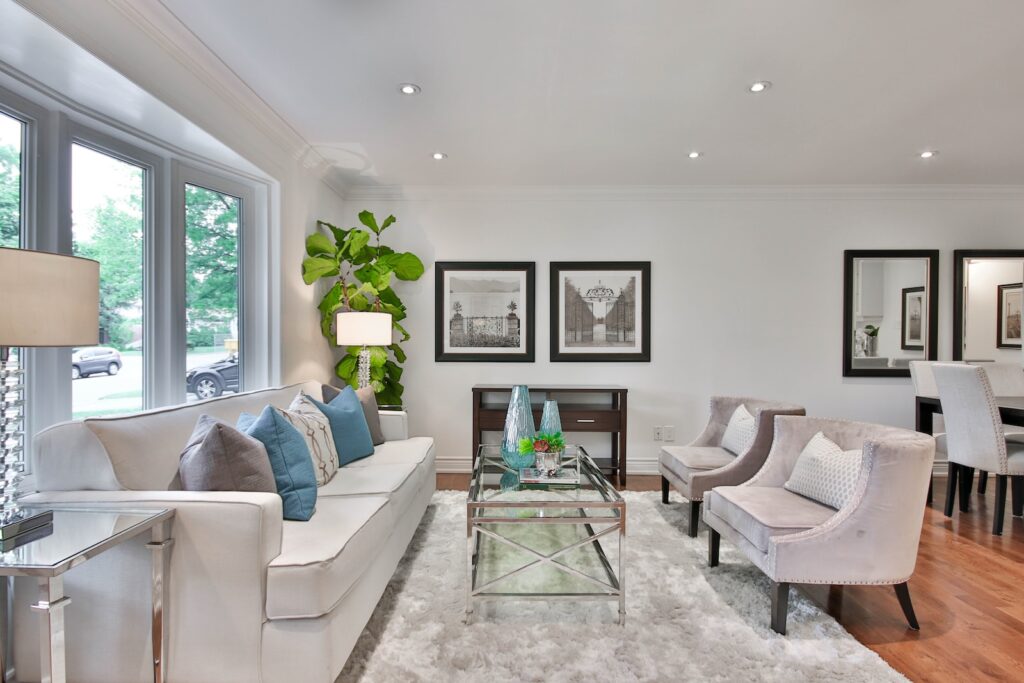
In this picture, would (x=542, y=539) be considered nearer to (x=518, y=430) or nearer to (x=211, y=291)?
(x=518, y=430)

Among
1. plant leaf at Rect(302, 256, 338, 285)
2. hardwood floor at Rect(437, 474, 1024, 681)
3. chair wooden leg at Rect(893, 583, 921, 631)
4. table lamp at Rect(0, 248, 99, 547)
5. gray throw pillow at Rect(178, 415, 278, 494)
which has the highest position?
plant leaf at Rect(302, 256, 338, 285)

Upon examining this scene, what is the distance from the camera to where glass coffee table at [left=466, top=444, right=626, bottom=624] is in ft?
7.01

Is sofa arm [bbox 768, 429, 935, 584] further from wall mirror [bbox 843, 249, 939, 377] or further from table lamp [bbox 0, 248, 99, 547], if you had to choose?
wall mirror [bbox 843, 249, 939, 377]

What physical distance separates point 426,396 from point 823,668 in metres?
3.44

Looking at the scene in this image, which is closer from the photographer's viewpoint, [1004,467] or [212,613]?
[212,613]

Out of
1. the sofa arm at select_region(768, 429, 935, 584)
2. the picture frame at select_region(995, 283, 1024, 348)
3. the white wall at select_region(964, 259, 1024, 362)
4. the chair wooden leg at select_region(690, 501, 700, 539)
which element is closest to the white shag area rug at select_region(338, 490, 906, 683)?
the sofa arm at select_region(768, 429, 935, 584)

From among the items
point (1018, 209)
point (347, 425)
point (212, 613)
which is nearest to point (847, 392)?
point (1018, 209)

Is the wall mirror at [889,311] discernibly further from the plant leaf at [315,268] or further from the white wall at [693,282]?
the plant leaf at [315,268]

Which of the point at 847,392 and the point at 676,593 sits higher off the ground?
the point at 847,392

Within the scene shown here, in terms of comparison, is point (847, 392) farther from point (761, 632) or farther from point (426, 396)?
point (426, 396)

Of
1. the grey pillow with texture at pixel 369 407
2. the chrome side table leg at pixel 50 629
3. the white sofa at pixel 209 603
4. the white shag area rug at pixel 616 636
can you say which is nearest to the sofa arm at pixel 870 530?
the white shag area rug at pixel 616 636

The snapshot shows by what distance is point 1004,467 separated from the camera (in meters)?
3.22

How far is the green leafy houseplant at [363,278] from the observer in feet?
12.9

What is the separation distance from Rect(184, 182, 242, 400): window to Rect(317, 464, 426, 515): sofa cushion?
109 cm
